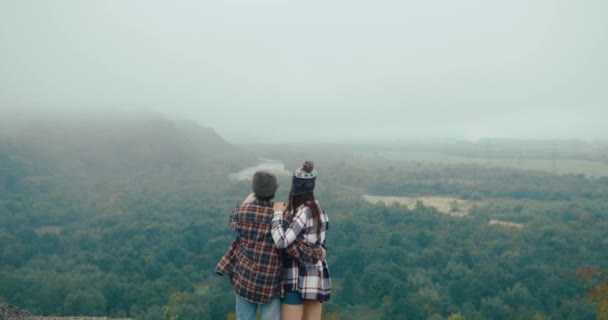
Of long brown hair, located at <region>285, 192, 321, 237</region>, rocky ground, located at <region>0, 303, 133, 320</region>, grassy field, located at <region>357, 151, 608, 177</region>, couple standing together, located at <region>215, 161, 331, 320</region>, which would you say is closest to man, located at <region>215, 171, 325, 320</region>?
couple standing together, located at <region>215, 161, 331, 320</region>

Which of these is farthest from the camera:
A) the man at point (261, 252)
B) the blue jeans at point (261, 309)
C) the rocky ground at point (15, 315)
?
the rocky ground at point (15, 315)

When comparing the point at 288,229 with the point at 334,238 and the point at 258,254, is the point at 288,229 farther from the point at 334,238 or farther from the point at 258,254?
the point at 334,238

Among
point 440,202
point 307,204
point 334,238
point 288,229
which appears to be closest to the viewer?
point 288,229

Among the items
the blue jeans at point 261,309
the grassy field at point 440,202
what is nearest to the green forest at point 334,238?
the grassy field at point 440,202

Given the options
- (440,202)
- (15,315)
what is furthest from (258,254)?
(440,202)

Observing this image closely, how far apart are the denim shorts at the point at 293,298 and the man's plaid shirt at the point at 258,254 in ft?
0.20

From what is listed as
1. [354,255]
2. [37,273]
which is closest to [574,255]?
[354,255]

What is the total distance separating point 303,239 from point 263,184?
44 centimetres

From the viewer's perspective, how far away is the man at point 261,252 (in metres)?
3.00

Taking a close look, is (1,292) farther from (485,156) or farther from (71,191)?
(485,156)

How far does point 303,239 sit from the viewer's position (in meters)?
2.95

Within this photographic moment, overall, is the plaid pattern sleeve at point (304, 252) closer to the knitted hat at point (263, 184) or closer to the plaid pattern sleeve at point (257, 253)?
the plaid pattern sleeve at point (257, 253)

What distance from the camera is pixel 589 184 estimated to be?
58.4 meters

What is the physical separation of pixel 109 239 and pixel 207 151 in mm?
34254
